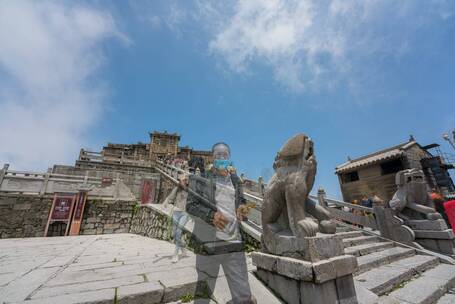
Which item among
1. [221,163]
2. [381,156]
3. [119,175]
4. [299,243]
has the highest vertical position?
[381,156]

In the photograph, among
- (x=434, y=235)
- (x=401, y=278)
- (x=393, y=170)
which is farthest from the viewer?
(x=393, y=170)

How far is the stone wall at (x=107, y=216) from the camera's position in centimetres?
1017

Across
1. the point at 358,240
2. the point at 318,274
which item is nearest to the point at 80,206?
the point at 318,274

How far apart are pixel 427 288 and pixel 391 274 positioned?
0.42 meters

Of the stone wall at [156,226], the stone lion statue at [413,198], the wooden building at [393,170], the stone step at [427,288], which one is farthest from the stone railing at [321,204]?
the wooden building at [393,170]

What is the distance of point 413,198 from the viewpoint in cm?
545

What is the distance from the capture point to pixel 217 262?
9.86 ft

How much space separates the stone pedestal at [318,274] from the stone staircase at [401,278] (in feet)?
1.97

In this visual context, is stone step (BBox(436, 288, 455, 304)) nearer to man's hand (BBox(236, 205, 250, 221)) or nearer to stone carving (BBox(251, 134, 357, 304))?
stone carving (BBox(251, 134, 357, 304))

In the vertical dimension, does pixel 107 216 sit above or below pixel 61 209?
below

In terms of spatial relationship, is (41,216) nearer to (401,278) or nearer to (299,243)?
(299,243)

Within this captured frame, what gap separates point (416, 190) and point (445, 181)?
1726 centimetres

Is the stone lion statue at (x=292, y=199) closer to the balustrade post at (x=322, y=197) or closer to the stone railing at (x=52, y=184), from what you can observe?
the balustrade post at (x=322, y=197)

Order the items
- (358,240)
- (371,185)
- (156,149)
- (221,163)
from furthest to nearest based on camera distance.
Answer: (156,149) → (371,185) → (358,240) → (221,163)
